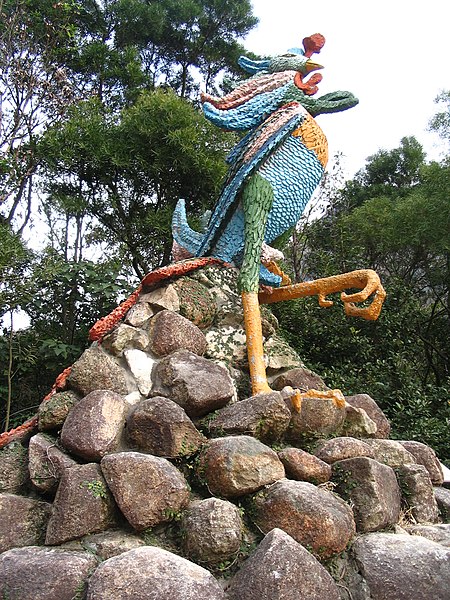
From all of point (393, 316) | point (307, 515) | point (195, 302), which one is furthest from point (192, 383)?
point (393, 316)

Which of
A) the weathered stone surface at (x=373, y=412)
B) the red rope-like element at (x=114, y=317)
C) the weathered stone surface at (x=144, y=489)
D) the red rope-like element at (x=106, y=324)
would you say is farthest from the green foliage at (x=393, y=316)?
the weathered stone surface at (x=144, y=489)

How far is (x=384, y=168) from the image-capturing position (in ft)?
37.9

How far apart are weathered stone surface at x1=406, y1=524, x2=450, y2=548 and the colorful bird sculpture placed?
126 centimetres

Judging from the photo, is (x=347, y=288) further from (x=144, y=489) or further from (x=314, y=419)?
(x=144, y=489)

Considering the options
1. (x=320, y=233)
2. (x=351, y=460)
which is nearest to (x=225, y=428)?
(x=351, y=460)

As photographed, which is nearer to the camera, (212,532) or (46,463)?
(212,532)

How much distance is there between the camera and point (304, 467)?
7.23 feet

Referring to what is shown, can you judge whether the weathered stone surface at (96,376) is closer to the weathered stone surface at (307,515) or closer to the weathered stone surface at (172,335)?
the weathered stone surface at (172,335)

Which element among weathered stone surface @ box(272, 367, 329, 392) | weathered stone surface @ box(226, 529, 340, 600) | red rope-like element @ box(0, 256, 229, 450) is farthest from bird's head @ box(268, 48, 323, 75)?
weathered stone surface @ box(226, 529, 340, 600)

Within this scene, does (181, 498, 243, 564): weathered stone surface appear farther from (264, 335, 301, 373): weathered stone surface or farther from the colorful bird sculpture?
the colorful bird sculpture

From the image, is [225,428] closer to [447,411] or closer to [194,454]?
[194,454]

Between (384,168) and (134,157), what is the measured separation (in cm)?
636

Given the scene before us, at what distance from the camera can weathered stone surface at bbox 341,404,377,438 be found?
8.70 feet

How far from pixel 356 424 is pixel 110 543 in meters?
1.28
